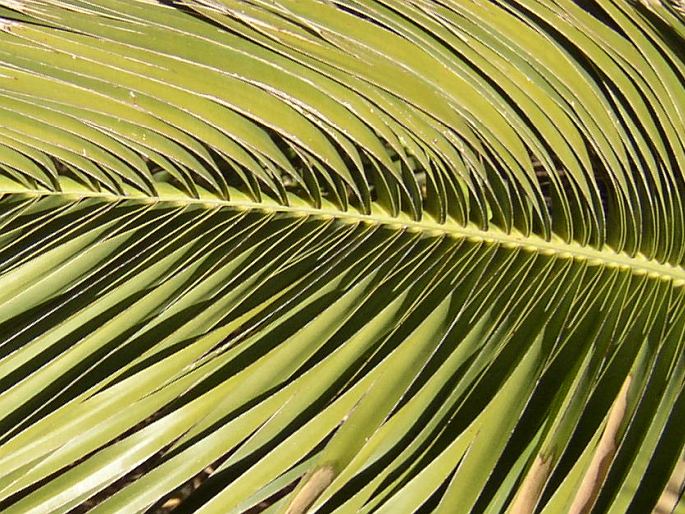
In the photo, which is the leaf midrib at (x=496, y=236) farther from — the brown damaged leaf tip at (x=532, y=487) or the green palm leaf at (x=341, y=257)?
the brown damaged leaf tip at (x=532, y=487)

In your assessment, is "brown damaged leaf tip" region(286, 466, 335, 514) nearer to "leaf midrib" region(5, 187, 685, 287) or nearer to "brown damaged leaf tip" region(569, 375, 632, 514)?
"brown damaged leaf tip" region(569, 375, 632, 514)

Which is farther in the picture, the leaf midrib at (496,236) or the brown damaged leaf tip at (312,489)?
the leaf midrib at (496,236)

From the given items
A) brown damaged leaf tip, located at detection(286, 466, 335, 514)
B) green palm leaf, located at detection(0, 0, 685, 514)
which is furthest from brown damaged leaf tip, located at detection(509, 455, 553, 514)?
brown damaged leaf tip, located at detection(286, 466, 335, 514)

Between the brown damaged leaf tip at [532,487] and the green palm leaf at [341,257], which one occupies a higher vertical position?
the green palm leaf at [341,257]

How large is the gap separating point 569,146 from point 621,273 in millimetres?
201

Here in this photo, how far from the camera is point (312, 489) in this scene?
0.90 meters

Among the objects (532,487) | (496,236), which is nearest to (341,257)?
(496,236)

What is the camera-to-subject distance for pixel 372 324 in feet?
3.27

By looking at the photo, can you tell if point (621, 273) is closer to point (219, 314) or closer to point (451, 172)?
point (451, 172)

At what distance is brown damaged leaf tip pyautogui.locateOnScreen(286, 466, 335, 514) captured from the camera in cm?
89

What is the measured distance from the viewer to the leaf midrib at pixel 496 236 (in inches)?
44.5

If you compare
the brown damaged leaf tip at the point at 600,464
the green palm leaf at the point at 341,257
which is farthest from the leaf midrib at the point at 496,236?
the brown damaged leaf tip at the point at 600,464

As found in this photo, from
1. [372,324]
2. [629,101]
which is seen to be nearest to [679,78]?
[629,101]

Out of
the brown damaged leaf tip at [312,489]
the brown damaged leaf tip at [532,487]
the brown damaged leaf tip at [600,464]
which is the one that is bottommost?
the brown damaged leaf tip at [600,464]
